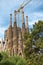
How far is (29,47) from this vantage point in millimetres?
24234

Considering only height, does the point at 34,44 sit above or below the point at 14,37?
above

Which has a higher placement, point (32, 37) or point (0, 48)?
point (32, 37)

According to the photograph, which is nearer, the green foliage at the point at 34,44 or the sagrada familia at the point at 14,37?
the green foliage at the point at 34,44

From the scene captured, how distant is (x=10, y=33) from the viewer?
100 meters

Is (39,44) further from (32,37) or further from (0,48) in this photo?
(0,48)

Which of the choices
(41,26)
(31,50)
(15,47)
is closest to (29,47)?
(31,50)

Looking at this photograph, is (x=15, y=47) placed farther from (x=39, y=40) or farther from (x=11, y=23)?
(x=39, y=40)

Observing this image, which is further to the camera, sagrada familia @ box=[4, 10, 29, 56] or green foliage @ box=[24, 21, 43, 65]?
sagrada familia @ box=[4, 10, 29, 56]

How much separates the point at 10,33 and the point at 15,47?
23.0 ft

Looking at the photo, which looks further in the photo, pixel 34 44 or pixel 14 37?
pixel 14 37

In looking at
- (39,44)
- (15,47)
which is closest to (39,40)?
(39,44)

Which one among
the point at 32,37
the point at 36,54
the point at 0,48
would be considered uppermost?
the point at 32,37

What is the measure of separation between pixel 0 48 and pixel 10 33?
732 cm

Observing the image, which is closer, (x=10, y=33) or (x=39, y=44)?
(x=39, y=44)
